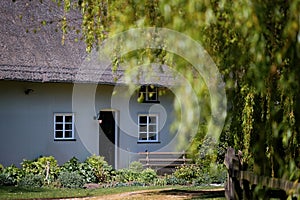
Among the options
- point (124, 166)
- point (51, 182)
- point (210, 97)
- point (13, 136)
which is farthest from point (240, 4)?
point (124, 166)

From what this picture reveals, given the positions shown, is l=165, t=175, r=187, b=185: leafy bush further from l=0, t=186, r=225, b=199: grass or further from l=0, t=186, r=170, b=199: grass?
l=0, t=186, r=170, b=199: grass

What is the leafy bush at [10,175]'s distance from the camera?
1728 cm

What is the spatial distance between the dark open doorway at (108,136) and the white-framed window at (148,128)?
0.91 metres

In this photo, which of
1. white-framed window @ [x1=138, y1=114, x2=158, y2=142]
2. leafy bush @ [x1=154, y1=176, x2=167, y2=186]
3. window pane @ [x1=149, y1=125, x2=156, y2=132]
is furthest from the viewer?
window pane @ [x1=149, y1=125, x2=156, y2=132]

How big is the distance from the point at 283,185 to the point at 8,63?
1508 cm

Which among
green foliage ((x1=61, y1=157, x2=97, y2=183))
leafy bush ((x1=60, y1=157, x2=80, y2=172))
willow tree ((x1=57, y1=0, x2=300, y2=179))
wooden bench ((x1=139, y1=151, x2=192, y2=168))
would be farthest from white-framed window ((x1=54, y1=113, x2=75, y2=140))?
willow tree ((x1=57, y1=0, x2=300, y2=179))

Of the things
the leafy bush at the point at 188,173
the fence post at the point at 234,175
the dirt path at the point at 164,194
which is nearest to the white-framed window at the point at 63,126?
the leafy bush at the point at 188,173

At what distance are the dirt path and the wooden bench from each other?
411 cm

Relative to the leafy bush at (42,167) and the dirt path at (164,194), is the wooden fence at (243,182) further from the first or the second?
the leafy bush at (42,167)

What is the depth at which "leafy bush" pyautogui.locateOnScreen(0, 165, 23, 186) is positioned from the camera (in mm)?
17281

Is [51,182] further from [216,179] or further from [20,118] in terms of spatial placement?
[216,179]

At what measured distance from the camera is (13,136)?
739 inches

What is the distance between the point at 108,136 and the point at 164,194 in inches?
248

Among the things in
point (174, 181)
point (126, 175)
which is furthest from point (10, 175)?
point (174, 181)
